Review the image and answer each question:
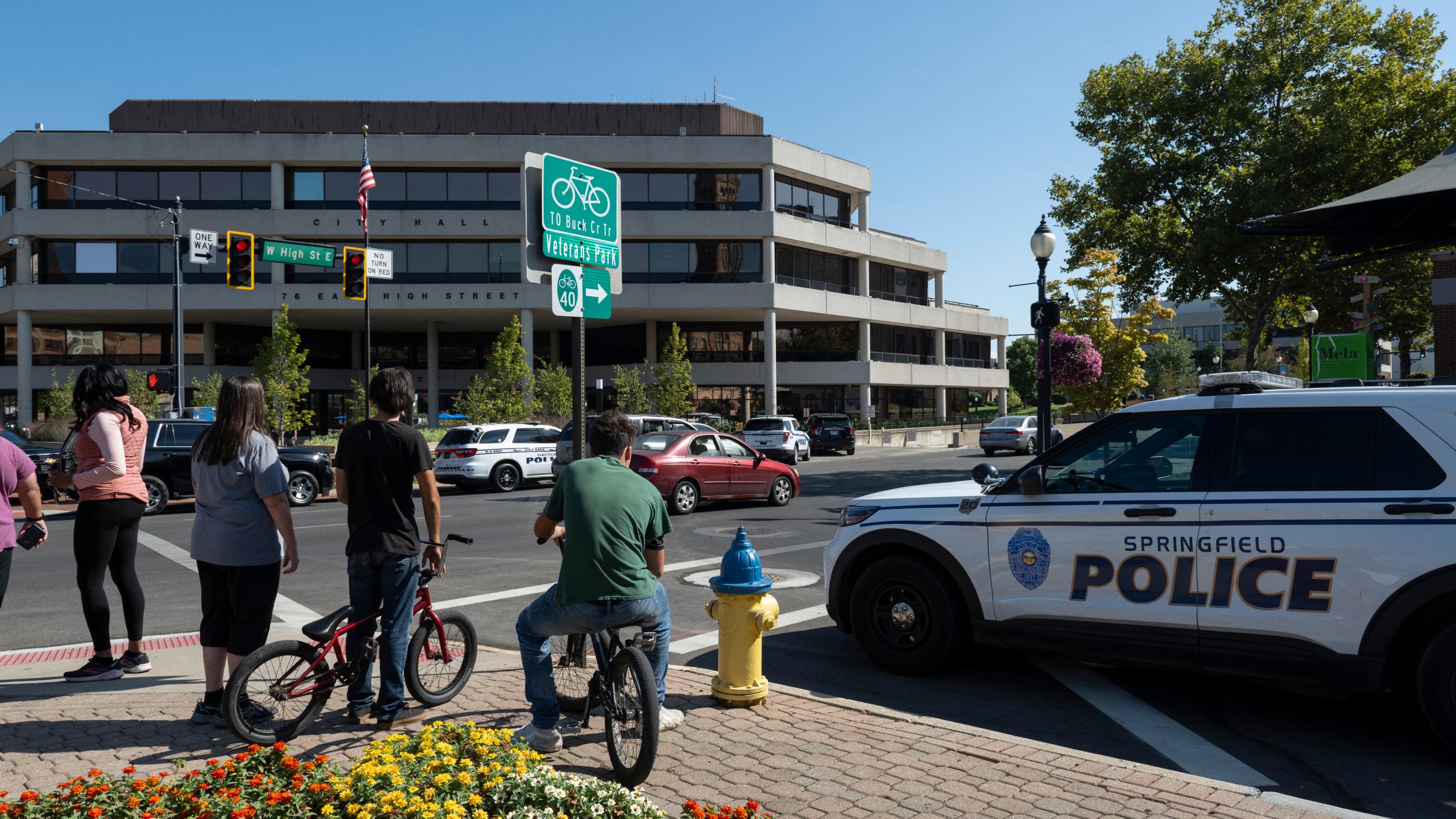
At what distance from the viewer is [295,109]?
53750 millimetres

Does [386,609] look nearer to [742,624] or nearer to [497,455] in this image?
[742,624]

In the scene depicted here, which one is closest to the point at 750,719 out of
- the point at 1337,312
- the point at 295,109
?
the point at 1337,312

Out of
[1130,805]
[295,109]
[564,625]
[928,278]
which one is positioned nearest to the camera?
[1130,805]

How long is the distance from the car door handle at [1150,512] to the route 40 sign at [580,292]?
10.4 ft

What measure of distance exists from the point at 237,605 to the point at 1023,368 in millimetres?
118544

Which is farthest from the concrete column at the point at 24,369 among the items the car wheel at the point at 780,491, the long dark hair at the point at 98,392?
the long dark hair at the point at 98,392

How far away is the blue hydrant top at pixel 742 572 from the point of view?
5531 millimetres

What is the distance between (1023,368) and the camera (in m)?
117

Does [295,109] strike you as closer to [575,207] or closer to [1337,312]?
[1337,312]

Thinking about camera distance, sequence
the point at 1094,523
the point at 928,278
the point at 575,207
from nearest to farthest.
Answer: the point at 1094,523 → the point at 575,207 → the point at 928,278

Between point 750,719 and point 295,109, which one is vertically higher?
point 295,109

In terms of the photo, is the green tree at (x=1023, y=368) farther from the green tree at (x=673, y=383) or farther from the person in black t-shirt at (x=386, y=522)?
the person in black t-shirt at (x=386, y=522)

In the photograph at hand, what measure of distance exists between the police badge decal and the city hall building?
133 feet

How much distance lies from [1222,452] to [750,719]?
2.96m
